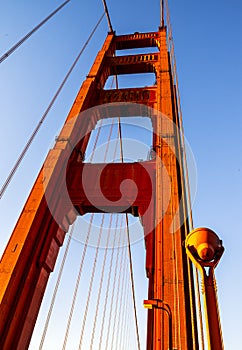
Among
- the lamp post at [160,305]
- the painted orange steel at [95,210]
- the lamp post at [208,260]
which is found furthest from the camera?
the painted orange steel at [95,210]

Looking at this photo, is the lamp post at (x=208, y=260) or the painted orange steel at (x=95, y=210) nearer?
the lamp post at (x=208, y=260)

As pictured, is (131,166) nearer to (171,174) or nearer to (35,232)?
(171,174)

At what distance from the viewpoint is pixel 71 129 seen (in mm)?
7109

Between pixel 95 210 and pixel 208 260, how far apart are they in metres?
5.21

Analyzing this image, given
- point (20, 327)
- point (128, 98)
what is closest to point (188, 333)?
point (20, 327)

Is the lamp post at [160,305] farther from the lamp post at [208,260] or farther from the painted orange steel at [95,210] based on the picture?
the lamp post at [208,260]

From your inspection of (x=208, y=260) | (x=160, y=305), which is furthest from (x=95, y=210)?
(x=208, y=260)

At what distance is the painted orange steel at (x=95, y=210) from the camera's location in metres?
4.37

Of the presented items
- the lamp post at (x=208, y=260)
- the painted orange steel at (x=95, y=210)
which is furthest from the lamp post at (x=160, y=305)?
the lamp post at (x=208, y=260)

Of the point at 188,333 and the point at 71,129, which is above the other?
the point at 71,129

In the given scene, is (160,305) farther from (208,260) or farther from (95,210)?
(95,210)

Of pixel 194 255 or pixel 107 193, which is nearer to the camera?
pixel 194 255

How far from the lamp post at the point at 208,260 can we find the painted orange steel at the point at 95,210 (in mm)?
2087

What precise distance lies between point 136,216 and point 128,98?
12.2 feet
